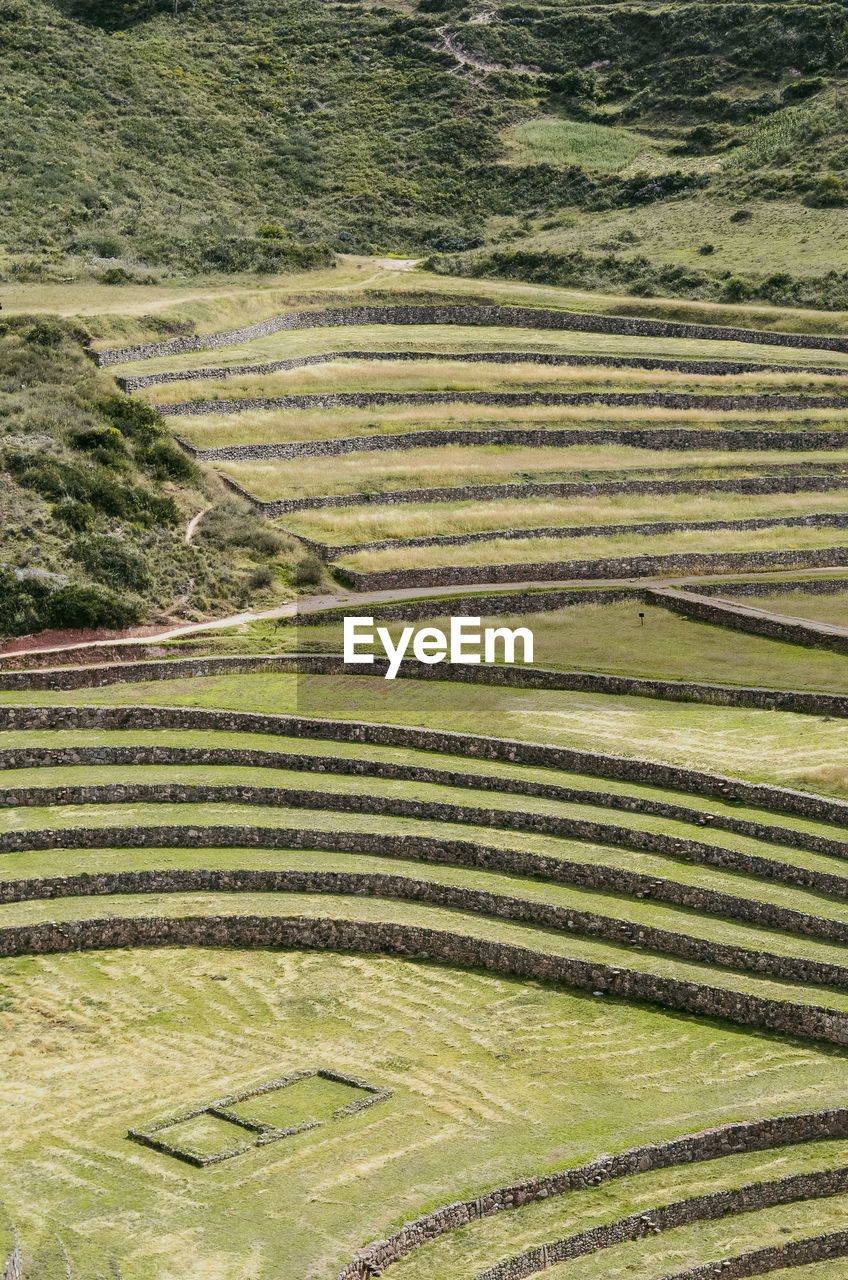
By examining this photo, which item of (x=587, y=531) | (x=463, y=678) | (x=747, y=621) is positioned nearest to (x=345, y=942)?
(x=463, y=678)

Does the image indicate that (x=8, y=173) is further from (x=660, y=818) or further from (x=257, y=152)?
(x=660, y=818)

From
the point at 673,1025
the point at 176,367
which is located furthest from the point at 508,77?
the point at 673,1025

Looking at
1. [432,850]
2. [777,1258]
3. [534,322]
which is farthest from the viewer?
[534,322]

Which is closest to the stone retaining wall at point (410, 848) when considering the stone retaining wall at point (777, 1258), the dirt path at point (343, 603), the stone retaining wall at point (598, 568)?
the stone retaining wall at point (777, 1258)

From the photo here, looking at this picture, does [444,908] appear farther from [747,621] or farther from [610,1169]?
[747,621]

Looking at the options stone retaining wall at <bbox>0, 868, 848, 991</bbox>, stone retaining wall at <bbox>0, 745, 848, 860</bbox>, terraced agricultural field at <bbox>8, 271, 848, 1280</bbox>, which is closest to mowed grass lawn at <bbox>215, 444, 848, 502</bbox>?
terraced agricultural field at <bbox>8, 271, 848, 1280</bbox>
